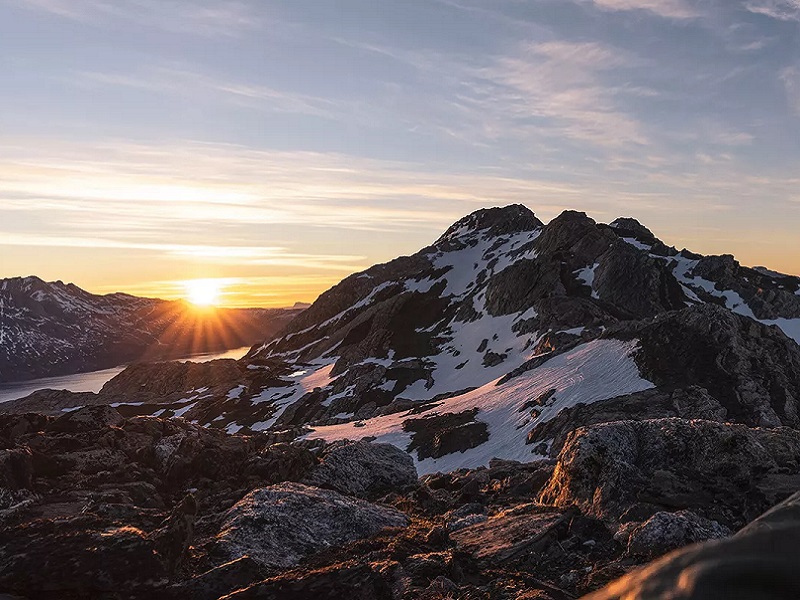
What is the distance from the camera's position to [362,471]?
67.9 ft

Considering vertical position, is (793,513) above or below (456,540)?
above

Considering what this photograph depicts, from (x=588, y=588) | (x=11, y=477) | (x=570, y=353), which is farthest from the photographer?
(x=570, y=353)

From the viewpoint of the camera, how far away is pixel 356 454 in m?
21.4

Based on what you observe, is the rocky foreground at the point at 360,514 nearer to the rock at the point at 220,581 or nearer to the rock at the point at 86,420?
the rock at the point at 220,581

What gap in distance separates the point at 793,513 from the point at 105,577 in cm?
1004

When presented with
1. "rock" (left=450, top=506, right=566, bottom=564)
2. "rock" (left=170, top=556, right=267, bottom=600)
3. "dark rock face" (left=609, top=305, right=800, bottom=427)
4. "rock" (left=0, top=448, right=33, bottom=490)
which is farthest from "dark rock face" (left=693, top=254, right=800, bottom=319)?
"rock" (left=170, top=556, right=267, bottom=600)

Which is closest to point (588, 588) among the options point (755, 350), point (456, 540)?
point (456, 540)

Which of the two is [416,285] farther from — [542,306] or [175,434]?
[175,434]

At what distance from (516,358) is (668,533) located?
300ft

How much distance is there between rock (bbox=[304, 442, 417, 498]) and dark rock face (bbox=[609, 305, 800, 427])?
38302mm

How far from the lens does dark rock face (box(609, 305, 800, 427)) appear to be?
51656mm

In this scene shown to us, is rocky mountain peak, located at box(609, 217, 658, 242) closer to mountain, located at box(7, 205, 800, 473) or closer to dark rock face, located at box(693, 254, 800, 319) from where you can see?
mountain, located at box(7, 205, 800, 473)

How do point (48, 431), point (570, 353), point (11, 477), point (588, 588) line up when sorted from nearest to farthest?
point (588, 588) < point (11, 477) < point (48, 431) < point (570, 353)

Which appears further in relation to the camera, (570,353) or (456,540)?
(570,353)
